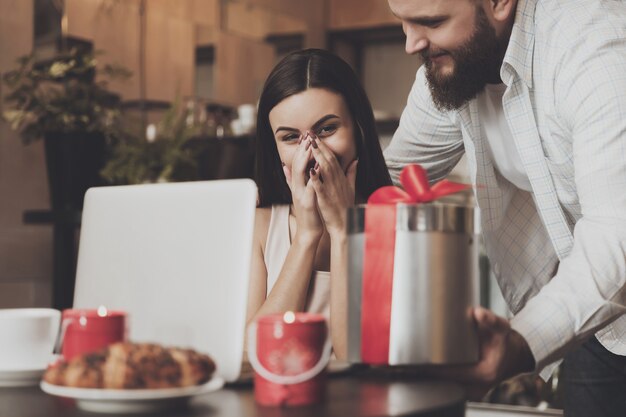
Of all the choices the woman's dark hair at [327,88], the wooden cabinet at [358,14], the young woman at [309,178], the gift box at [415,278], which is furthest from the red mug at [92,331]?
the wooden cabinet at [358,14]

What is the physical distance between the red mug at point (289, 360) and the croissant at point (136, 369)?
0.06m

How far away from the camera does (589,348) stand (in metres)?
1.99

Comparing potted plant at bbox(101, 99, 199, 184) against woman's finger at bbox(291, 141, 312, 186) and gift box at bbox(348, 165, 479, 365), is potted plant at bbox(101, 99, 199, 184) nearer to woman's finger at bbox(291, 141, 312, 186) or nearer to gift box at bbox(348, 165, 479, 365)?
woman's finger at bbox(291, 141, 312, 186)

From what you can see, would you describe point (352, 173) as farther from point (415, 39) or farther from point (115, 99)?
point (115, 99)

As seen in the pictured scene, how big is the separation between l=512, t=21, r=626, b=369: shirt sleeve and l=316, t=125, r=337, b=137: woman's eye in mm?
492

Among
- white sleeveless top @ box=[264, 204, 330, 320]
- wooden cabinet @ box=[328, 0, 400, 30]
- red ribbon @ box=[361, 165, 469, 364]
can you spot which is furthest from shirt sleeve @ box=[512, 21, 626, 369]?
wooden cabinet @ box=[328, 0, 400, 30]

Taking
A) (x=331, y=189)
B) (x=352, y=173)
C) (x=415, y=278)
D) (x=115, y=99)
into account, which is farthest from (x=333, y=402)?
(x=115, y=99)

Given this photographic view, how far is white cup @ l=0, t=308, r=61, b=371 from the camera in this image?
1.11 m

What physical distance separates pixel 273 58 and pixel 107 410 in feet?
14.8

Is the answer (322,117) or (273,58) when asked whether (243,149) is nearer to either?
(273,58)

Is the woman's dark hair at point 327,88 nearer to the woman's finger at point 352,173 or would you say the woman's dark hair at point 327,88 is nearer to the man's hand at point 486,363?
the woman's finger at point 352,173

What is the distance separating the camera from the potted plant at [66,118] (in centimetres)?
324

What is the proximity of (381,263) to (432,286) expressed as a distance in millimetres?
66

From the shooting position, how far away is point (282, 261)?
1.95 m
